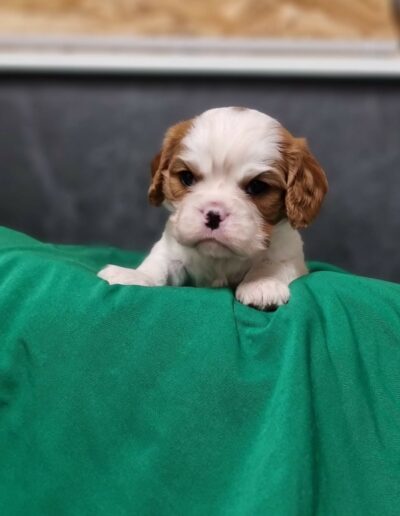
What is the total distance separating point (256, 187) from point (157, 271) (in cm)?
41

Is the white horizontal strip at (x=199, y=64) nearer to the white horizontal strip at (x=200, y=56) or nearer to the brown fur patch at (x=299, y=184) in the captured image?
the white horizontal strip at (x=200, y=56)

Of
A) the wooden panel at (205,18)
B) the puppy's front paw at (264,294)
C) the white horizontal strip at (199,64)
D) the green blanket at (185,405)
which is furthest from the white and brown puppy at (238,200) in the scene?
the wooden panel at (205,18)

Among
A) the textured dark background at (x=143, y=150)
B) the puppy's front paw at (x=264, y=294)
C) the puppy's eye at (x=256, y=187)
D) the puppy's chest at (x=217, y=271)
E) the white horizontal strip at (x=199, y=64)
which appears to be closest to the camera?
the puppy's front paw at (x=264, y=294)

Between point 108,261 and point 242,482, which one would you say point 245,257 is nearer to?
point 242,482

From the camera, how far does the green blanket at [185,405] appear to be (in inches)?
54.1

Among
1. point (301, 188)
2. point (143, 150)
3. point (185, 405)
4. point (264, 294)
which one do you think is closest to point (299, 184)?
point (301, 188)

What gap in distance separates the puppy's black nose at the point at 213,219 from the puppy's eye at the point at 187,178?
0.19 m

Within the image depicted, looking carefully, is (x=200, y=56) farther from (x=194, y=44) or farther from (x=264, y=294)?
(x=264, y=294)

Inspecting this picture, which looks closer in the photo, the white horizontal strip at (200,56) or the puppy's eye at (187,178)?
the puppy's eye at (187,178)

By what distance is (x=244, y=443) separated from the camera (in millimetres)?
1413

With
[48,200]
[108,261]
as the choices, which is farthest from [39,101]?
[108,261]

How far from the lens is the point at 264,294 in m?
1.64

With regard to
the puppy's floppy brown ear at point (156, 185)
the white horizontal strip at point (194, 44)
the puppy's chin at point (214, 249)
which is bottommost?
the puppy's chin at point (214, 249)

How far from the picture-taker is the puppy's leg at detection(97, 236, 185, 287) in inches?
69.1
